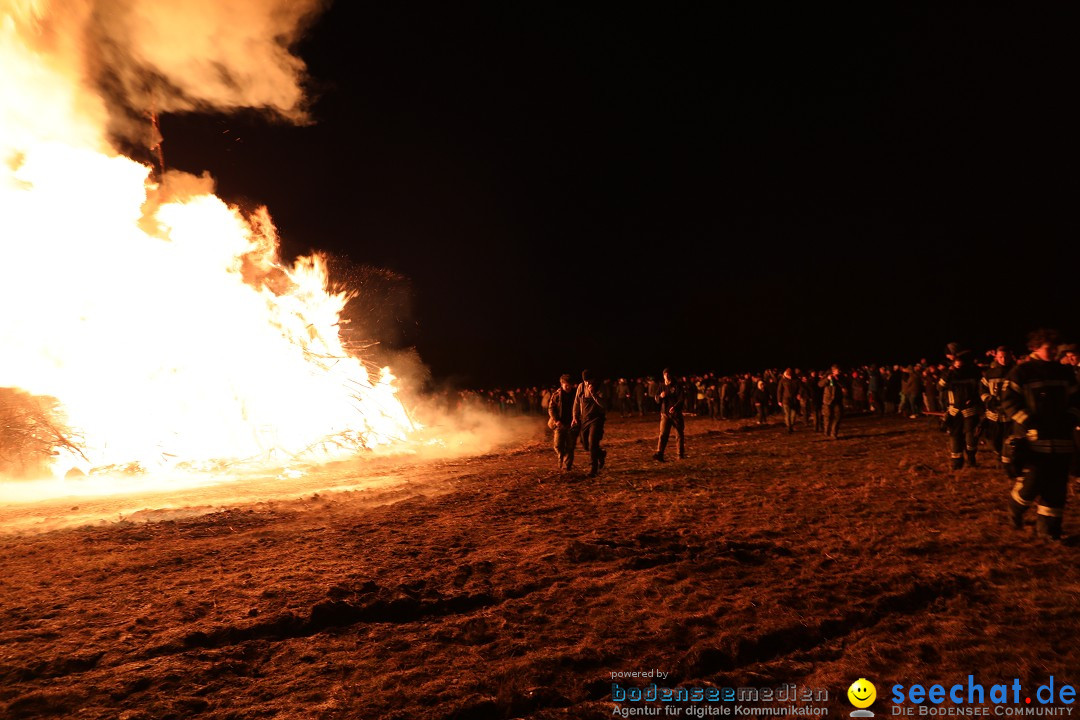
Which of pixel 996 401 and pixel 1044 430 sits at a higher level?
pixel 996 401

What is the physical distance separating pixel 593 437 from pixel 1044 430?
634 cm

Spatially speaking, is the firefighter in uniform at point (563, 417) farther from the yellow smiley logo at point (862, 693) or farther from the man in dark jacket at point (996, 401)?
the yellow smiley logo at point (862, 693)

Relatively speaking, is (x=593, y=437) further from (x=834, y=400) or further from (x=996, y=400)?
(x=834, y=400)

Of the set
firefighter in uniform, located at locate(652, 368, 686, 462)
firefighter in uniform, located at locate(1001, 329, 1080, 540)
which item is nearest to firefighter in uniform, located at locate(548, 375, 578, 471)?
firefighter in uniform, located at locate(652, 368, 686, 462)

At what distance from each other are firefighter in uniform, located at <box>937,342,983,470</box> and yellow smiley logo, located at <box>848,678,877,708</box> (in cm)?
745

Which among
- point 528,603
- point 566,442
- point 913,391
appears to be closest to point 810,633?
point 528,603

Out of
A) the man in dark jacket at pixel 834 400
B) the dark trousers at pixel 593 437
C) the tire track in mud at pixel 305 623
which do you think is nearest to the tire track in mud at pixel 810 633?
the tire track in mud at pixel 305 623

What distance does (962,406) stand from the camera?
8.88 meters

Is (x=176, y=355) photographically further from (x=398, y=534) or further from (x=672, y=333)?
(x=672, y=333)

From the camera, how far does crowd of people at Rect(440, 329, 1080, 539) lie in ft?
18.1

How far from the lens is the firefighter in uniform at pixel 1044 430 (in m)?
5.47

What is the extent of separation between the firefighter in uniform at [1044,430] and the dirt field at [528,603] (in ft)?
1.23

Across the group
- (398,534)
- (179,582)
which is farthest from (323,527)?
(179,582)

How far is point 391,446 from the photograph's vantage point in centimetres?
1733
